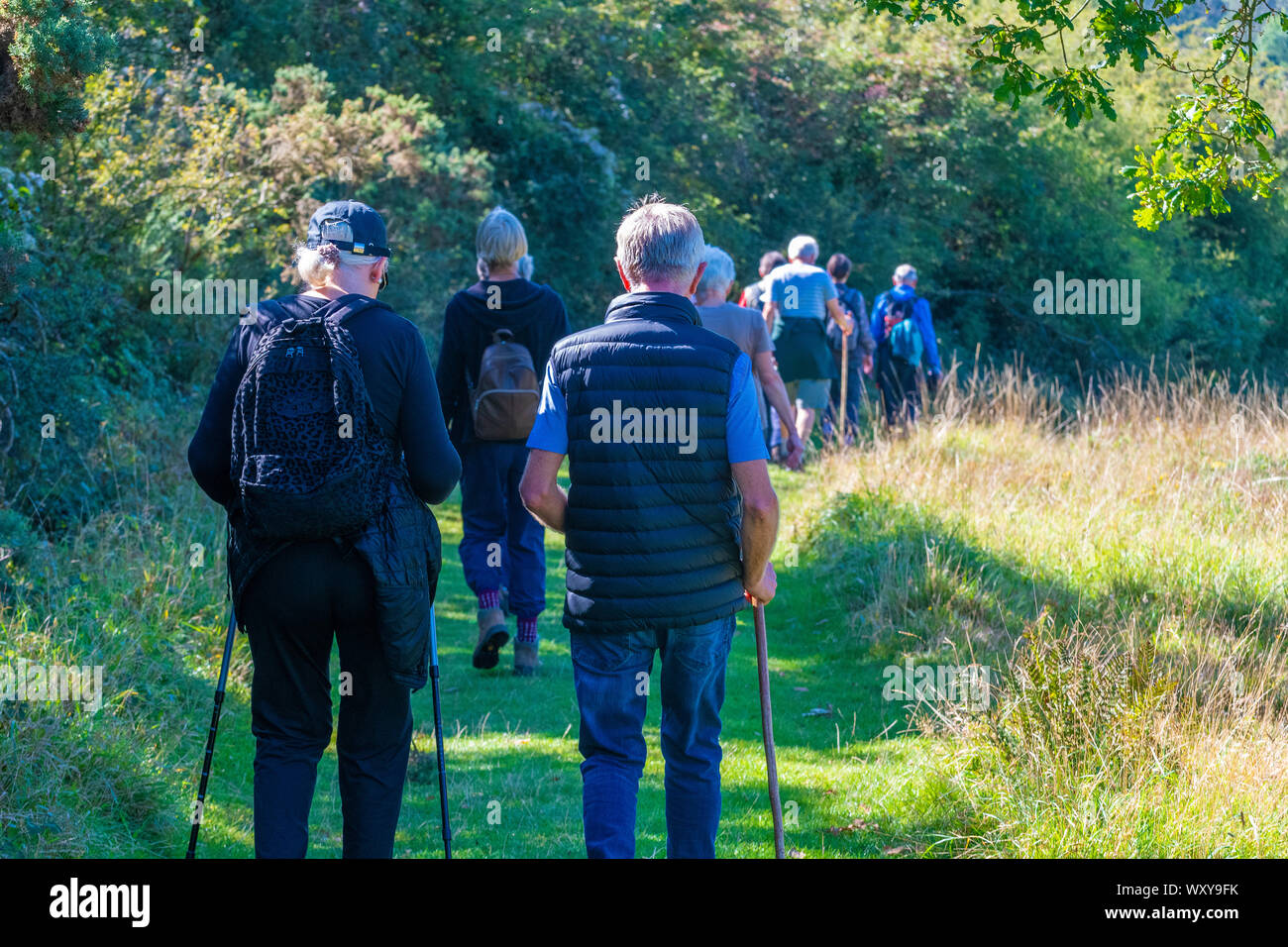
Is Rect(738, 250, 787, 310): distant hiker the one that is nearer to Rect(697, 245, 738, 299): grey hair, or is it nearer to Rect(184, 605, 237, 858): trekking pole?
Rect(697, 245, 738, 299): grey hair

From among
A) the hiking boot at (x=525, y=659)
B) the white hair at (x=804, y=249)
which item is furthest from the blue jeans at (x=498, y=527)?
the white hair at (x=804, y=249)

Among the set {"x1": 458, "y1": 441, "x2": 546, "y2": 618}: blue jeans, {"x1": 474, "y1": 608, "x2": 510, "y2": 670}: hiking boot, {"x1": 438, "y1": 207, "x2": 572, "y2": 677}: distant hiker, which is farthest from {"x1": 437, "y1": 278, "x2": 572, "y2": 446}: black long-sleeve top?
{"x1": 474, "y1": 608, "x2": 510, "y2": 670}: hiking boot

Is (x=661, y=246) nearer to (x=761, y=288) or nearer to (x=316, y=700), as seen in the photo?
(x=316, y=700)

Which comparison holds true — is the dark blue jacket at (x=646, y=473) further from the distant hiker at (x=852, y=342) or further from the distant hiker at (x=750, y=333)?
the distant hiker at (x=852, y=342)


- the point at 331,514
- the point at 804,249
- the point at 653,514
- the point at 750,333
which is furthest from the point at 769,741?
the point at 804,249

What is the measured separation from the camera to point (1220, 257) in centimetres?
2636

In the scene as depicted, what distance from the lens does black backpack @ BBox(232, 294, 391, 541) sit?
3.65 metres

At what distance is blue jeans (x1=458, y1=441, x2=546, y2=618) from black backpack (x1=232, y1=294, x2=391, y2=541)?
10.6 ft

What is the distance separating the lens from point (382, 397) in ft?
12.4

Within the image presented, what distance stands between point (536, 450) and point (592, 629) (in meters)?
0.53

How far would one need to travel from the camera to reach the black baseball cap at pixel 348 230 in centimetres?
392

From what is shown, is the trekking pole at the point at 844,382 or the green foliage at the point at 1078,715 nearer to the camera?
the green foliage at the point at 1078,715

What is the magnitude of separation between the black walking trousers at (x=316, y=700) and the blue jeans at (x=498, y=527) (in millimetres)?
3071

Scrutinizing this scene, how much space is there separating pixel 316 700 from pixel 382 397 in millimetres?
862
